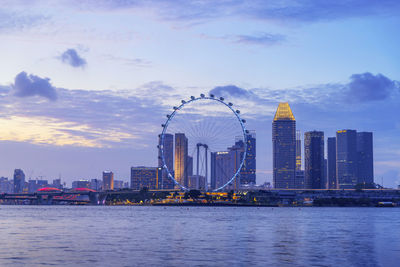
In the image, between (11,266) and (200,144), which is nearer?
(11,266)

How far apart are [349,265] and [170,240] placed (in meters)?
25.7

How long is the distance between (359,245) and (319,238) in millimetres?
9055

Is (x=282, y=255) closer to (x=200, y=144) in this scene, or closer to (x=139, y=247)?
(x=139, y=247)

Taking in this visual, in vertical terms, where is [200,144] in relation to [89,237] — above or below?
above

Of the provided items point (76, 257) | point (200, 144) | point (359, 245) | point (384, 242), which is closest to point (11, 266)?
point (76, 257)

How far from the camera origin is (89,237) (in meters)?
68.5

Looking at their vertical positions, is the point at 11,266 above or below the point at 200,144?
below

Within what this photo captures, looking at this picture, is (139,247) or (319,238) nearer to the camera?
(139,247)

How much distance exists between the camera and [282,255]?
166 feet

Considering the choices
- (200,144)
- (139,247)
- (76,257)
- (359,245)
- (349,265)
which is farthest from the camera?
(200,144)

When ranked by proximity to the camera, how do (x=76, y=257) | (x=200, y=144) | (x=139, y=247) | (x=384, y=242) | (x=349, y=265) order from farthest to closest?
(x=200, y=144) → (x=384, y=242) → (x=139, y=247) → (x=76, y=257) → (x=349, y=265)

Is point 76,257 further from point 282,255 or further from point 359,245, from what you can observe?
point 359,245

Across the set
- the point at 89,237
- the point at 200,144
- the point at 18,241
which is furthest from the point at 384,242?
the point at 200,144

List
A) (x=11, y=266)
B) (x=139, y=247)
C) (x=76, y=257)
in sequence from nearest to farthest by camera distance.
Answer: (x=11, y=266) → (x=76, y=257) → (x=139, y=247)
